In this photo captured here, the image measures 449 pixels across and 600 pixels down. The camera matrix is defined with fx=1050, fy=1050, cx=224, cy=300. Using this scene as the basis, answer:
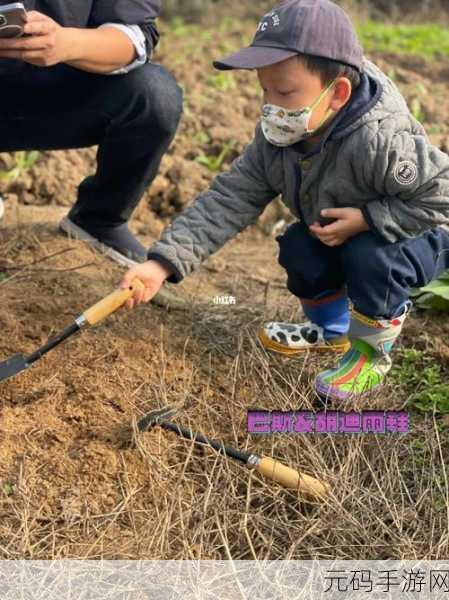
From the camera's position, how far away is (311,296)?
300cm

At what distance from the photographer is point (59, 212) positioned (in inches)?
159

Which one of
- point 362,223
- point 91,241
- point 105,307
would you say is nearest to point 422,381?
point 362,223

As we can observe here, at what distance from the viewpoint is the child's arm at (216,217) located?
2.77m

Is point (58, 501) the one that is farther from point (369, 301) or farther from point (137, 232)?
point (137, 232)

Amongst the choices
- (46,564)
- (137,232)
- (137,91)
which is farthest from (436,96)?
(46,564)

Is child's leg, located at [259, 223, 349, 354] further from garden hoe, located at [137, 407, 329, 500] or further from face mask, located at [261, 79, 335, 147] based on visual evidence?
garden hoe, located at [137, 407, 329, 500]

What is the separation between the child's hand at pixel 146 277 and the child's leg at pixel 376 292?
0.49 m

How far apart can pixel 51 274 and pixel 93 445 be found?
0.93 meters

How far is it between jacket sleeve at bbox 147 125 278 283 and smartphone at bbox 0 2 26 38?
67cm

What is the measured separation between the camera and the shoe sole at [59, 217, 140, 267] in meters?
3.58

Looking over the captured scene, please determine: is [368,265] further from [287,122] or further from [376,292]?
[287,122]

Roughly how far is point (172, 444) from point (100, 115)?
1.20 metres

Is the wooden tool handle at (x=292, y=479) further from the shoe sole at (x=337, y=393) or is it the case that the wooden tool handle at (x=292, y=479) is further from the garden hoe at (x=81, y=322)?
the garden hoe at (x=81, y=322)

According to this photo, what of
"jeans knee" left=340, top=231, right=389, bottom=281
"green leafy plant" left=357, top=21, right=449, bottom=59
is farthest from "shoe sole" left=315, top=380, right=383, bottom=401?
"green leafy plant" left=357, top=21, right=449, bottom=59
